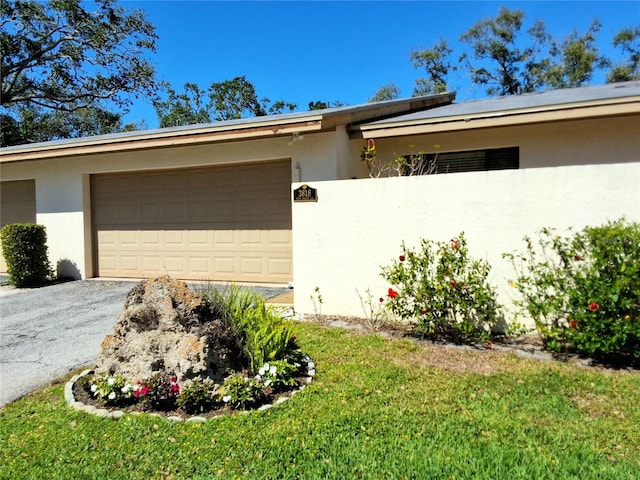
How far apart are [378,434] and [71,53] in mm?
25451

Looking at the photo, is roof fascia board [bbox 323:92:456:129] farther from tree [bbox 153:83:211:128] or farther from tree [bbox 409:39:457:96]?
tree [bbox 153:83:211:128]

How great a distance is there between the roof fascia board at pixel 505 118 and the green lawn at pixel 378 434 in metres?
4.06

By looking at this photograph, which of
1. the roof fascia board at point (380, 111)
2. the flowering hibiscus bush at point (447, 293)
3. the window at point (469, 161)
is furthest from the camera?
the window at point (469, 161)

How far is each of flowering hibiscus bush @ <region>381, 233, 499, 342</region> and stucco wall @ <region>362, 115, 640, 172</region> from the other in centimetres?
317

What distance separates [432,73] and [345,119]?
2632 cm

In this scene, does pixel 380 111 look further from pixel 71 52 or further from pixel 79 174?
pixel 71 52

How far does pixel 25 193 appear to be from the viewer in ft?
38.5

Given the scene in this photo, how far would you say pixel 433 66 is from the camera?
3116 cm

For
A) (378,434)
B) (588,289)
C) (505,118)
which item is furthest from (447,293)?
(505,118)

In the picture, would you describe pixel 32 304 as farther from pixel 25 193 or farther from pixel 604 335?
pixel 604 335

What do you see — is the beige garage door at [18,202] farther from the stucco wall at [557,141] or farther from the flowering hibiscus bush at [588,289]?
the flowering hibiscus bush at [588,289]

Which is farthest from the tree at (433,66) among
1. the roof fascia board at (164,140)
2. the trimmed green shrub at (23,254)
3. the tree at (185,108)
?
the trimmed green shrub at (23,254)

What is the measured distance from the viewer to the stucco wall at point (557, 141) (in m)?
7.24

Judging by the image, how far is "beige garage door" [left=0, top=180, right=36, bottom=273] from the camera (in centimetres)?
1168
